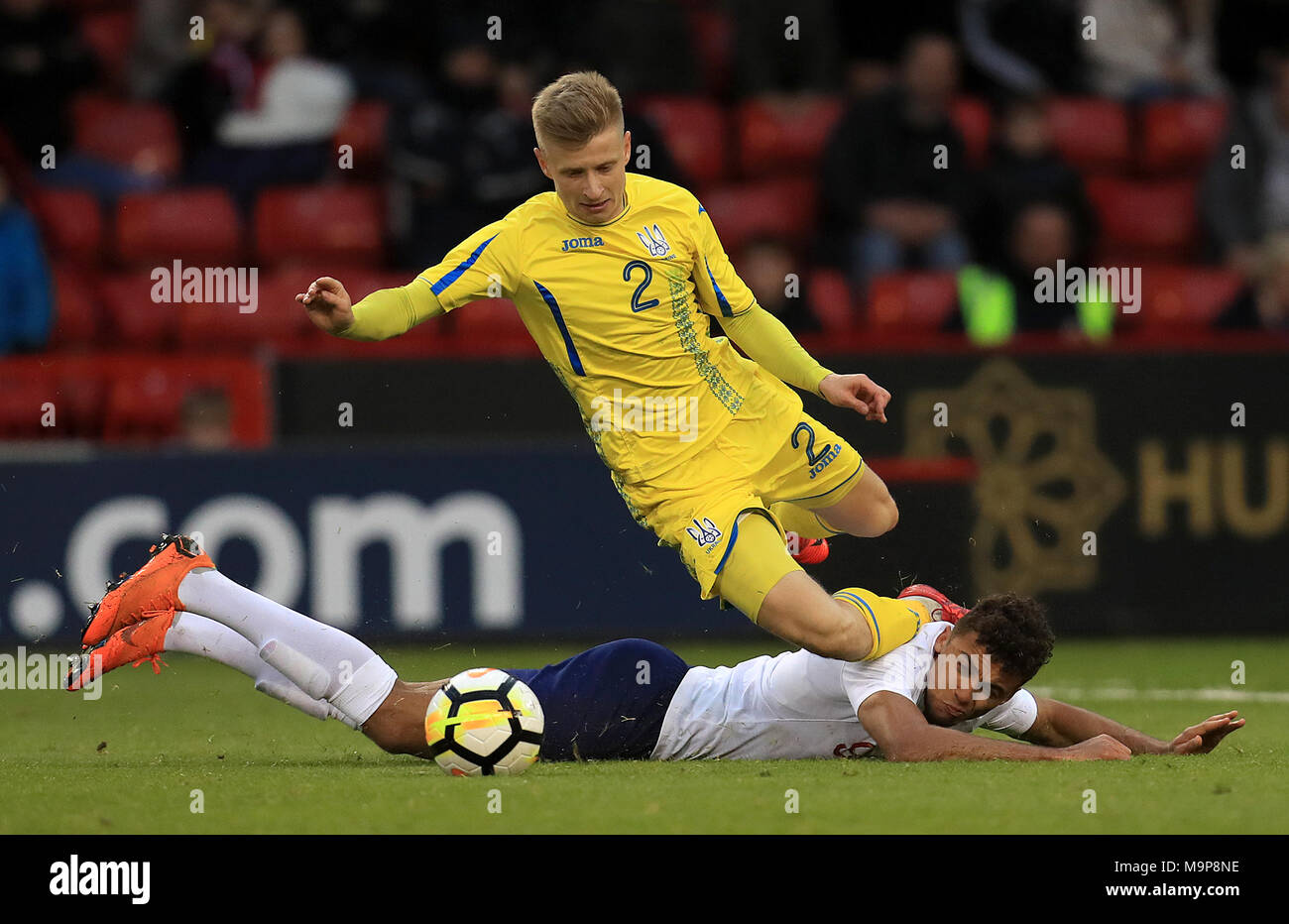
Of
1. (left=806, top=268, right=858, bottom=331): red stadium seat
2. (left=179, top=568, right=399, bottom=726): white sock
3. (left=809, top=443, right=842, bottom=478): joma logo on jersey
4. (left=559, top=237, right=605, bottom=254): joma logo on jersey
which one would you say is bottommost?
(left=179, top=568, right=399, bottom=726): white sock

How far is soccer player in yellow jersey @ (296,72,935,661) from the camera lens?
5957 millimetres

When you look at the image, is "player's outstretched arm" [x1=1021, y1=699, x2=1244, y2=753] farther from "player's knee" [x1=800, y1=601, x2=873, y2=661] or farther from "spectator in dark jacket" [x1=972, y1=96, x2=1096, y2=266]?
"spectator in dark jacket" [x1=972, y1=96, x2=1096, y2=266]

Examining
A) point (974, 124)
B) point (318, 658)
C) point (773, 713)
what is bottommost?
point (773, 713)

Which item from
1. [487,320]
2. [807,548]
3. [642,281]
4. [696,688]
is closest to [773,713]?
[696,688]

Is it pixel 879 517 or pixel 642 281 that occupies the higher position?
pixel 642 281

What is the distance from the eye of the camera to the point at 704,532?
244 inches

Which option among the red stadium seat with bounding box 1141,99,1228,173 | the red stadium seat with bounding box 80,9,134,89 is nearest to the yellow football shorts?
the red stadium seat with bounding box 1141,99,1228,173

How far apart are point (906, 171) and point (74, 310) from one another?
16.4 ft

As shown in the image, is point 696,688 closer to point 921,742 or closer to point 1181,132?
point 921,742

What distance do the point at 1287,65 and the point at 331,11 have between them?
20.6 feet

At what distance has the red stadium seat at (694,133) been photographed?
12.8 meters

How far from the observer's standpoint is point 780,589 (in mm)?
5945

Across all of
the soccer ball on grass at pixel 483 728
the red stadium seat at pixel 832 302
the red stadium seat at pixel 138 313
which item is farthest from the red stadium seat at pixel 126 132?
the soccer ball on grass at pixel 483 728

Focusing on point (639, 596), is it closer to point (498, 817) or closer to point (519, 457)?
point (519, 457)
